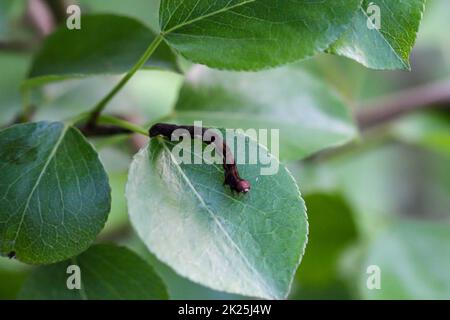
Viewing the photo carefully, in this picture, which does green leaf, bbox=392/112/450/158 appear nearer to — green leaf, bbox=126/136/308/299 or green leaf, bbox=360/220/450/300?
green leaf, bbox=360/220/450/300

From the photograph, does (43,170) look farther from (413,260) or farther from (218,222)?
(413,260)

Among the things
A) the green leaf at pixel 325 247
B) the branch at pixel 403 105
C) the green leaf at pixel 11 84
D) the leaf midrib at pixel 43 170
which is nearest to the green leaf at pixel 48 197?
the leaf midrib at pixel 43 170

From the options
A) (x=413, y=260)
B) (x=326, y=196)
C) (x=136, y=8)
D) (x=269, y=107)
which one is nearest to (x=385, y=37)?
(x=269, y=107)

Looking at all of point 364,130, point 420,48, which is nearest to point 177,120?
point 364,130

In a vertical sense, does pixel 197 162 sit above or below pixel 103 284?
above

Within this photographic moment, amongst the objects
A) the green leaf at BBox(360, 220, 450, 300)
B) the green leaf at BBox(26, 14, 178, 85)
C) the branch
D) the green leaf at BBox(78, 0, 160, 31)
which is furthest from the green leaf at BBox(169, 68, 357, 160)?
the green leaf at BBox(78, 0, 160, 31)

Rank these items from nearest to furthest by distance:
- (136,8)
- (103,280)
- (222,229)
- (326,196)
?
(222,229) < (103,280) < (326,196) < (136,8)
